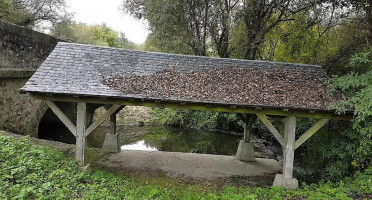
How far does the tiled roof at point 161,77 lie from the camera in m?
5.61

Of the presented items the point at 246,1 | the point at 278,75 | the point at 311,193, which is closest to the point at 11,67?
the point at 278,75

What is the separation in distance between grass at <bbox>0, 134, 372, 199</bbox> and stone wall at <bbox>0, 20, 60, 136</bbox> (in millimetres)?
2741

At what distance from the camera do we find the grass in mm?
4309

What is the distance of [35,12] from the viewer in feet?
55.1

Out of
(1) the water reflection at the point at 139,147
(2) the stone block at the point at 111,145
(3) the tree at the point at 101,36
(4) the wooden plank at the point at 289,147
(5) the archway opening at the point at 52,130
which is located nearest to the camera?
(4) the wooden plank at the point at 289,147

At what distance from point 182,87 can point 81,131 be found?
260 cm

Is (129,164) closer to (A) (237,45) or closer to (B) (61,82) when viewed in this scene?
(B) (61,82)

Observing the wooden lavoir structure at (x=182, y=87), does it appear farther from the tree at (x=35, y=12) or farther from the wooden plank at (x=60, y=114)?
the tree at (x=35, y=12)

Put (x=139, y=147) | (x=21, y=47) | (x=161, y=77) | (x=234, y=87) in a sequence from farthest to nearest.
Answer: (x=139, y=147), (x=21, y=47), (x=161, y=77), (x=234, y=87)

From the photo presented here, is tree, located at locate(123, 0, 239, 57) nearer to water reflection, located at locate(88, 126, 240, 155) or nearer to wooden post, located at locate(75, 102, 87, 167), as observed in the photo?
water reflection, located at locate(88, 126, 240, 155)

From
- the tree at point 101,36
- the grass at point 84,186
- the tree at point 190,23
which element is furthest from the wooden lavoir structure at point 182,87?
the tree at point 101,36

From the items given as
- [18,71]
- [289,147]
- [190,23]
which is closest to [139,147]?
[18,71]

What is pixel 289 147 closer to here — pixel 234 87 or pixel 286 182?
pixel 286 182

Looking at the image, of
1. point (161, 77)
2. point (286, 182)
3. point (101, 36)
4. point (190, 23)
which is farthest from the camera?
point (101, 36)
